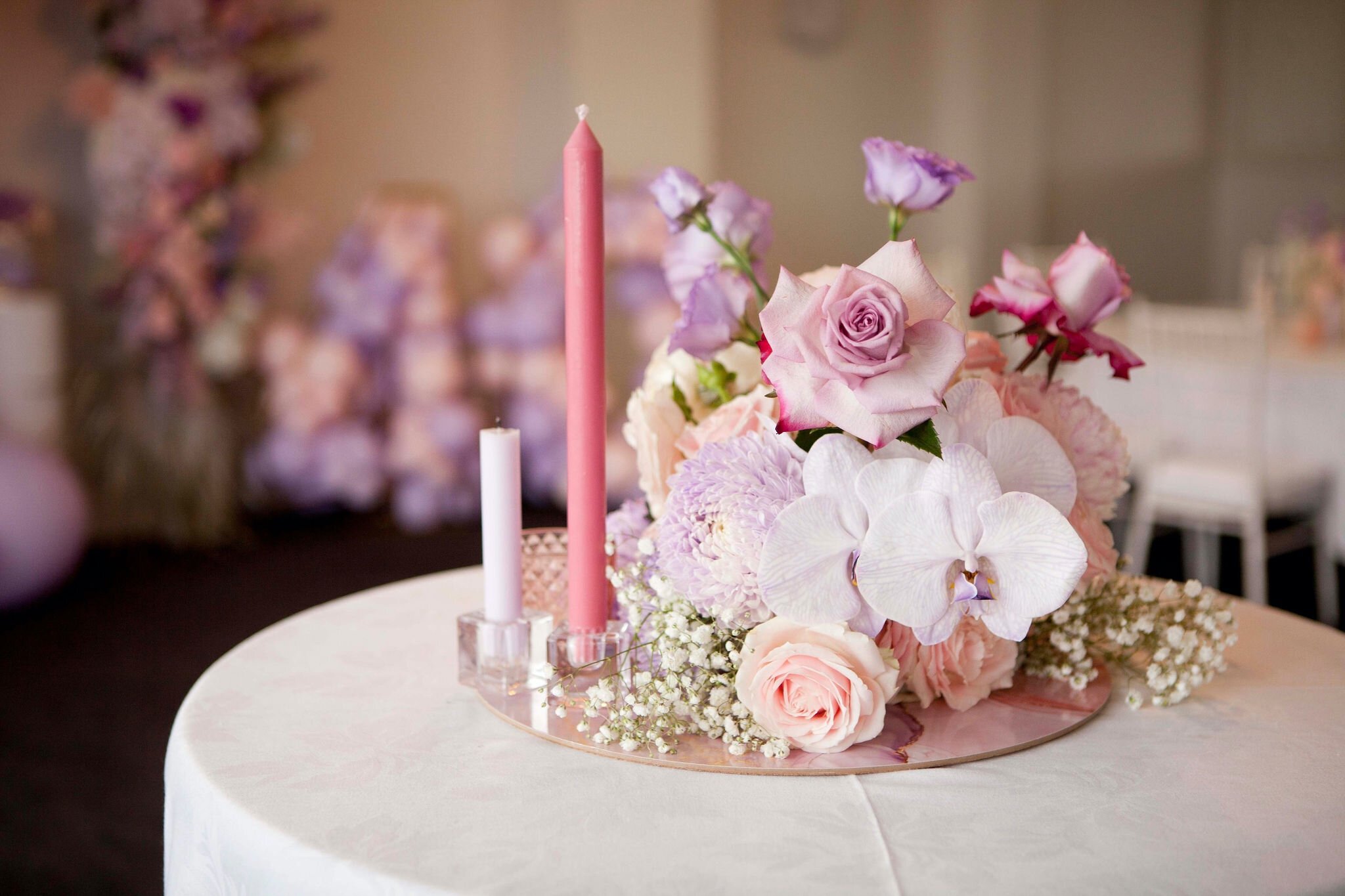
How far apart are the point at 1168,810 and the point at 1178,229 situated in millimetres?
6684

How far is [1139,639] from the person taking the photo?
0.94m

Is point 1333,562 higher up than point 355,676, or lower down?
lower down

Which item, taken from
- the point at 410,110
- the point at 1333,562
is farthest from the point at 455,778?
the point at 410,110

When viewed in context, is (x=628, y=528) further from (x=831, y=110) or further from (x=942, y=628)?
(x=831, y=110)

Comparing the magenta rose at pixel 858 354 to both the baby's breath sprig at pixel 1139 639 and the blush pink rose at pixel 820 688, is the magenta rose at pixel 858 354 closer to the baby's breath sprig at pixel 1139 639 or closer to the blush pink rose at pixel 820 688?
the blush pink rose at pixel 820 688

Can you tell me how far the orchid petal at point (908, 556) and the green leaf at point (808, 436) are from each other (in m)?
0.09

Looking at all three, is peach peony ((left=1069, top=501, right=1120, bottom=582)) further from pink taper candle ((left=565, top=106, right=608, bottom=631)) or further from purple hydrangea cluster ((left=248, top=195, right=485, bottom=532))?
purple hydrangea cluster ((left=248, top=195, right=485, bottom=532))

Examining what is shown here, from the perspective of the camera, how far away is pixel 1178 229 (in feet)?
22.0

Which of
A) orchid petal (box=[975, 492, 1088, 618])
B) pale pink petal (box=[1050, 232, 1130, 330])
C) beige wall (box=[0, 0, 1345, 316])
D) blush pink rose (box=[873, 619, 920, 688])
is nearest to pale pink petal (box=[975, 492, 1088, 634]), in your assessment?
orchid petal (box=[975, 492, 1088, 618])

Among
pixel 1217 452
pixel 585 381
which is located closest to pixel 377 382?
pixel 1217 452

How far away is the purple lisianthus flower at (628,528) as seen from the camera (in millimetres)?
969

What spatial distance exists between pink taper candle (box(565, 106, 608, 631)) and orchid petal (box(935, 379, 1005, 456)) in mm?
247

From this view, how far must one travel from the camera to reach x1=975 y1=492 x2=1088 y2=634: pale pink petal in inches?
28.4

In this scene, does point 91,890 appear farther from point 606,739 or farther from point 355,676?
point 606,739
